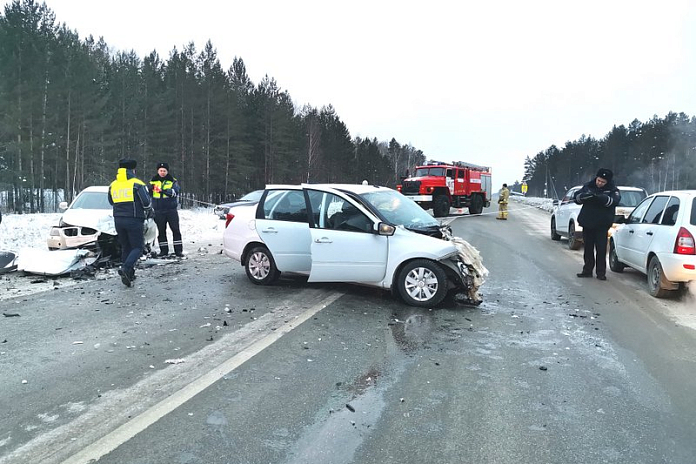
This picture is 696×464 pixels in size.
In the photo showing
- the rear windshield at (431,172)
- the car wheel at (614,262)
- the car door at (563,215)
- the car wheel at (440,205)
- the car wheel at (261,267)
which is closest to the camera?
the car wheel at (261,267)

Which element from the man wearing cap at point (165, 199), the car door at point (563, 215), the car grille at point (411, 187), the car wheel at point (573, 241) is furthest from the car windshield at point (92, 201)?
the car grille at point (411, 187)

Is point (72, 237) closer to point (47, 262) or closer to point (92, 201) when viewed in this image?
point (47, 262)

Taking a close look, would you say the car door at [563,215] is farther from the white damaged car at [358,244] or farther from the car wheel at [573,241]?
the white damaged car at [358,244]

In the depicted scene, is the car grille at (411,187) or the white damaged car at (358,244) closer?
the white damaged car at (358,244)

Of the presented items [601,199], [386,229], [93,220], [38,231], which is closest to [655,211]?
[601,199]

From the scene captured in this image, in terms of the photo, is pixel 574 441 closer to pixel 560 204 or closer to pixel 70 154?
pixel 560 204

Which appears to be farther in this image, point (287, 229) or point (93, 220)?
point (93, 220)

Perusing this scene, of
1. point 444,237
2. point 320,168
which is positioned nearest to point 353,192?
point 444,237

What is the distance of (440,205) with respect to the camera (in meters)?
23.9

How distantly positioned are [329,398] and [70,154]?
38.9 meters

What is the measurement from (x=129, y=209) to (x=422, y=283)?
4810 mm

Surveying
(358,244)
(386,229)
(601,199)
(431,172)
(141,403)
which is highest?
(431,172)

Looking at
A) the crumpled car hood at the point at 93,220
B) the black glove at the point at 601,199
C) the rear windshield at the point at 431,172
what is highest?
the rear windshield at the point at 431,172

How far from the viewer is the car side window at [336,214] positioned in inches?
262
